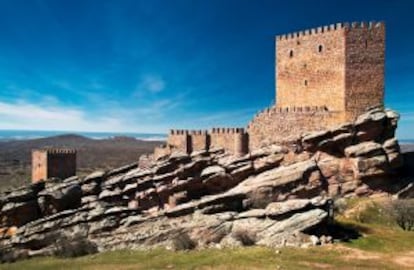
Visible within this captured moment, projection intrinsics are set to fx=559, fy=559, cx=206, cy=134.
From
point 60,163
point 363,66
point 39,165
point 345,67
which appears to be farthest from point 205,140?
point 39,165

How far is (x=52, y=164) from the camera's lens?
154ft

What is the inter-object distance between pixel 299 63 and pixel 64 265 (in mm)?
18750

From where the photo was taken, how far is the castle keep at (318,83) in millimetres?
33344

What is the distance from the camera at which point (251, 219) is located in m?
28.8

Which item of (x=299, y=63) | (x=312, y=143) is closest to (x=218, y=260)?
(x=312, y=143)

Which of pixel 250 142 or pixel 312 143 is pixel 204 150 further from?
pixel 312 143

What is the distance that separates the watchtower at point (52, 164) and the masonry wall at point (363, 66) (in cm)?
2507

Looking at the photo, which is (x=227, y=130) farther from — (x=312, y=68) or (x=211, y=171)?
(x=312, y=68)

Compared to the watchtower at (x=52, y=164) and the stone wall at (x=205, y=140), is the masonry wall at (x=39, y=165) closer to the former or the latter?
the watchtower at (x=52, y=164)

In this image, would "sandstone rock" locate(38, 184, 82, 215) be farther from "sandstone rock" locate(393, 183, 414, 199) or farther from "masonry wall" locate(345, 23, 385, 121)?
"sandstone rock" locate(393, 183, 414, 199)

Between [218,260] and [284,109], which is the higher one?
[284,109]

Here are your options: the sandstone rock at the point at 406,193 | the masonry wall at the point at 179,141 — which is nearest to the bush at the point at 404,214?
the sandstone rock at the point at 406,193

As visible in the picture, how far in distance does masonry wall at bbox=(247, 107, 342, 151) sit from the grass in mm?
6563

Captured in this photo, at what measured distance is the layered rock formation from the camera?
28531 millimetres
